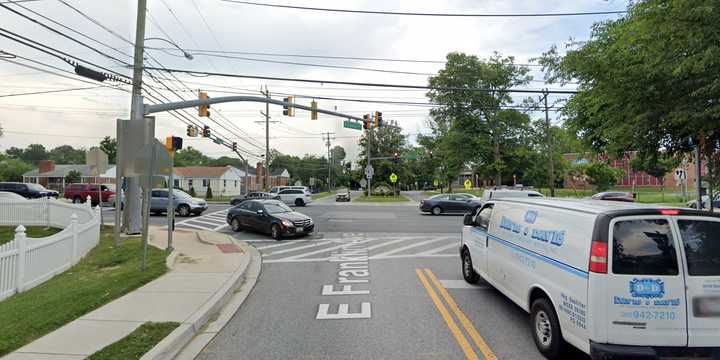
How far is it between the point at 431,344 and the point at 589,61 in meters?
5.53

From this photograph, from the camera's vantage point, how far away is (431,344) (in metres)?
5.16

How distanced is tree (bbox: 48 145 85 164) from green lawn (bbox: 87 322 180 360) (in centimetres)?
13933

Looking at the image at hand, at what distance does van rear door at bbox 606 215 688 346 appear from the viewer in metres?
3.86

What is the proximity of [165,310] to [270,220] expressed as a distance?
378 inches

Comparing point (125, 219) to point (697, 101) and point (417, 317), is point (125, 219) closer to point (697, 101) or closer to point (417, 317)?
point (417, 317)

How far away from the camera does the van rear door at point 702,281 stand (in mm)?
3844

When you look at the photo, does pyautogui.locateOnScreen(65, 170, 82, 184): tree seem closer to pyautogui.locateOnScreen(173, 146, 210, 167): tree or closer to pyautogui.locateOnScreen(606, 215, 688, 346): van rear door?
pyautogui.locateOnScreen(173, 146, 210, 167): tree

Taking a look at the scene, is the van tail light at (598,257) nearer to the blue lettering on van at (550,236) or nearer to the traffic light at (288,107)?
the blue lettering on van at (550,236)

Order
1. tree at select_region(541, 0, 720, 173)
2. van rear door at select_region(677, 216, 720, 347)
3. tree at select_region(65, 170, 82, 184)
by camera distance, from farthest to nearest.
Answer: tree at select_region(65, 170, 82, 184)
tree at select_region(541, 0, 720, 173)
van rear door at select_region(677, 216, 720, 347)

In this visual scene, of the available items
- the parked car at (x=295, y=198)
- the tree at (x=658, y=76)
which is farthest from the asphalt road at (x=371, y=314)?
the parked car at (x=295, y=198)

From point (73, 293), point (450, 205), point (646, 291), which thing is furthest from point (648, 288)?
point (450, 205)

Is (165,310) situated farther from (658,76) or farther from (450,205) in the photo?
(450,205)

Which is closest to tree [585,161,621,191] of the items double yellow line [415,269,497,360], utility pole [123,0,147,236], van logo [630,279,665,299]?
utility pole [123,0,147,236]

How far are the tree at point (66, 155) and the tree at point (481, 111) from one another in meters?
117
